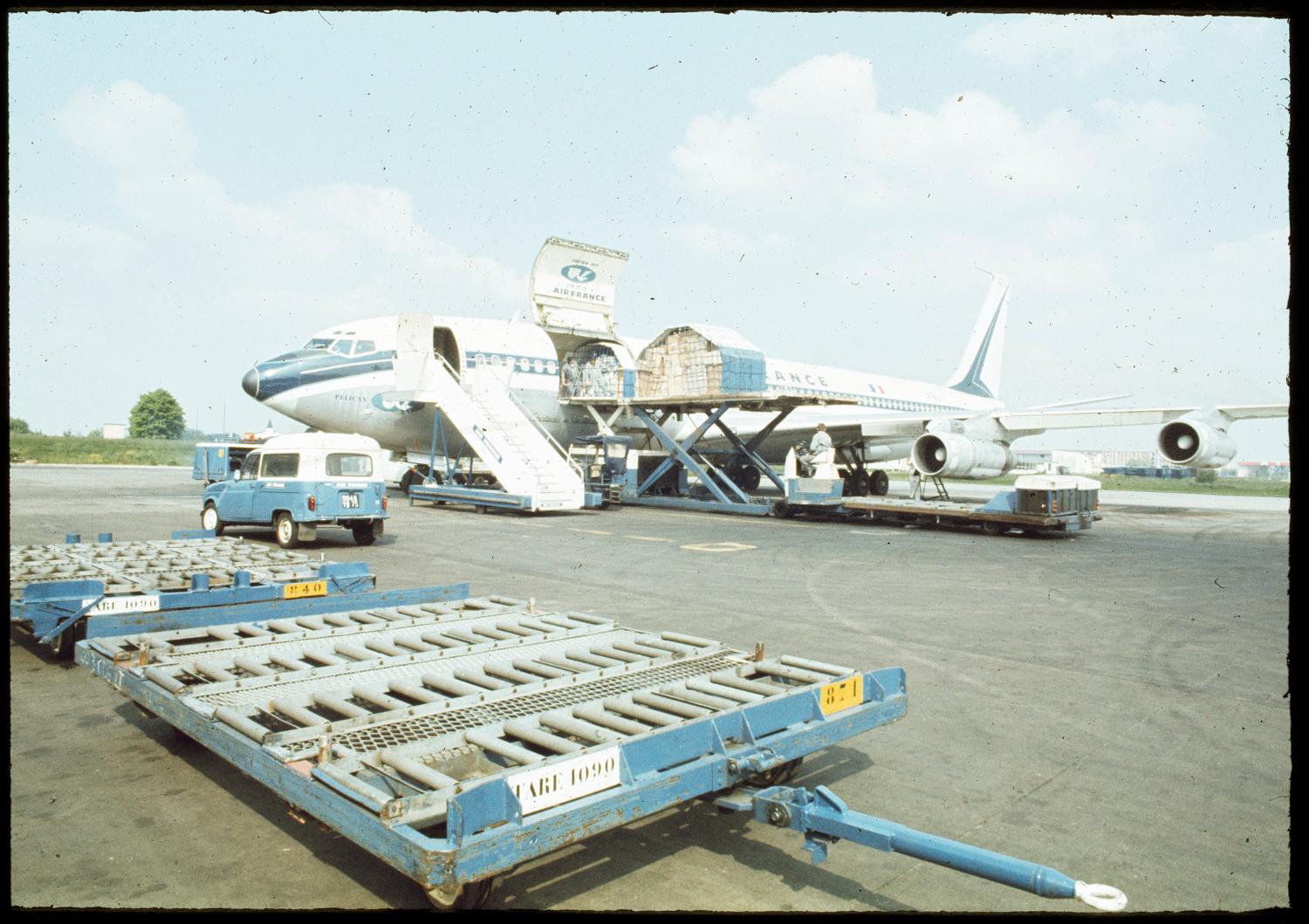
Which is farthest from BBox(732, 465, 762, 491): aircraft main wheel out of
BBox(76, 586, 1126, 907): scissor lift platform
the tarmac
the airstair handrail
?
BBox(76, 586, 1126, 907): scissor lift platform

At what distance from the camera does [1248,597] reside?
10.4m

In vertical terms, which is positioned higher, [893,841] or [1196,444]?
[1196,444]

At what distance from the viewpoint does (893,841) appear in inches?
111

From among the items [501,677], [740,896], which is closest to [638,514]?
[501,677]

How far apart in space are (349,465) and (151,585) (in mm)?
7568

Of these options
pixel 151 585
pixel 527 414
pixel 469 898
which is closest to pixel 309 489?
pixel 151 585

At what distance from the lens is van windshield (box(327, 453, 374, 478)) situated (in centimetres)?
1426

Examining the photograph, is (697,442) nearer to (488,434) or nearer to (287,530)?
(488,434)

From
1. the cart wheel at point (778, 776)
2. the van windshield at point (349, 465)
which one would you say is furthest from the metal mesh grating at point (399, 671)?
the van windshield at point (349, 465)

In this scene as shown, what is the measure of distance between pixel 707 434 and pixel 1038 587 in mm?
19358

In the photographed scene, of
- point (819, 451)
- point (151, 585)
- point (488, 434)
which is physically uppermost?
point (488, 434)

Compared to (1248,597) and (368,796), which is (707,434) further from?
(368,796)

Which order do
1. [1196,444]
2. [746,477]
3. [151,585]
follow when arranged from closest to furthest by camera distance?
[151,585] < [1196,444] < [746,477]

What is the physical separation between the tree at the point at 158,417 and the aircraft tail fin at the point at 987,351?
131ft
